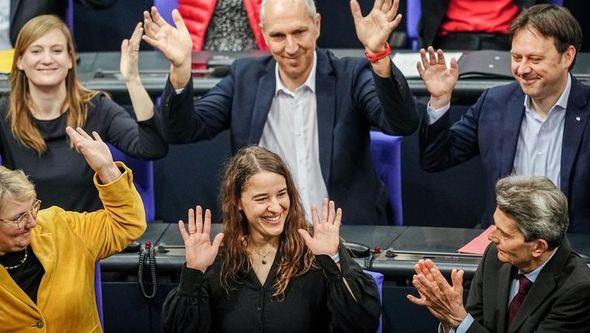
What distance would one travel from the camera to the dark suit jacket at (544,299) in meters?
2.98

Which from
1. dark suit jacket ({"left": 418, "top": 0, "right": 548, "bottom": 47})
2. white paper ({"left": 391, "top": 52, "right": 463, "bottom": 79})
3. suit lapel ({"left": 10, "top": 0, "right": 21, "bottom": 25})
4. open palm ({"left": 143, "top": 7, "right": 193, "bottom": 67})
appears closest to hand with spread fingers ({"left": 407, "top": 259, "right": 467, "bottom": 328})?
open palm ({"left": 143, "top": 7, "right": 193, "bottom": 67})

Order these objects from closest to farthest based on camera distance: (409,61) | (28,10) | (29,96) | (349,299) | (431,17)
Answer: (349,299), (29,96), (409,61), (28,10), (431,17)

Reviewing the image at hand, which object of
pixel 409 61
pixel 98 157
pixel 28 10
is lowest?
pixel 98 157

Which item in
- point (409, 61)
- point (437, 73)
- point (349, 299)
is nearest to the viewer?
point (349, 299)

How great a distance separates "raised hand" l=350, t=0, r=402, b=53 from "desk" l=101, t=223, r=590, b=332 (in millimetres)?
573

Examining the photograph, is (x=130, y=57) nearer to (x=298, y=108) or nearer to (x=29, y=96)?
(x=29, y=96)

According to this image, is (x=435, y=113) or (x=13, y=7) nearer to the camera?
(x=435, y=113)

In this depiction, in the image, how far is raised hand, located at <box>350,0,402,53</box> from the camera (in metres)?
3.55

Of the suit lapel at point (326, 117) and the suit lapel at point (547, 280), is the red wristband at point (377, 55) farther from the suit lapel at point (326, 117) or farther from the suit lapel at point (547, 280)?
the suit lapel at point (547, 280)

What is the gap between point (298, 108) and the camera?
3.95 metres

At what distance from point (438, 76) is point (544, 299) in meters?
0.92

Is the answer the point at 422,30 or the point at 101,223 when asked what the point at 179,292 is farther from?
the point at 422,30

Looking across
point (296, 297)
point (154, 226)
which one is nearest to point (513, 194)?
point (296, 297)

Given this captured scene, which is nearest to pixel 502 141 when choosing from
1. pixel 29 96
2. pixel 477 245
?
pixel 477 245
